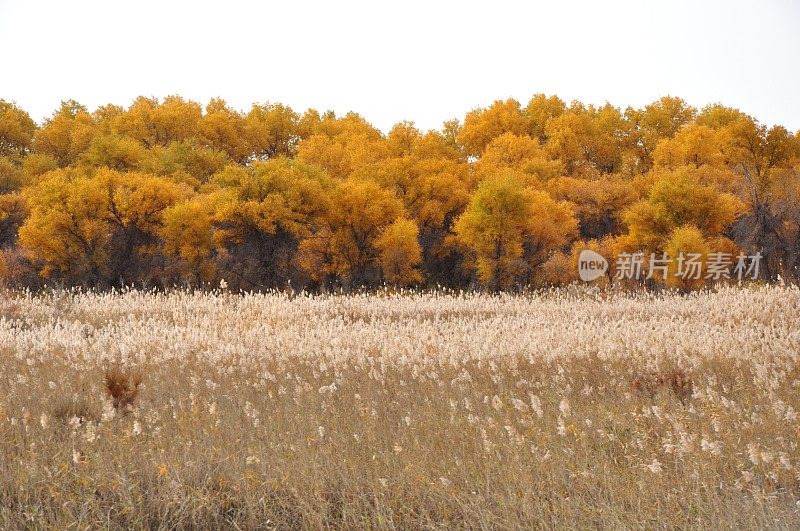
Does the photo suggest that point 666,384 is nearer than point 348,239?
Yes

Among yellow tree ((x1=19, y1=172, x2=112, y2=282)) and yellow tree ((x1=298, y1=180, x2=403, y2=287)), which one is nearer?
yellow tree ((x1=19, y1=172, x2=112, y2=282))

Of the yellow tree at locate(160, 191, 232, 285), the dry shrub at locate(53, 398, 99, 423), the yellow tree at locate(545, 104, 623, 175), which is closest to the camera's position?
the dry shrub at locate(53, 398, 99, 423)

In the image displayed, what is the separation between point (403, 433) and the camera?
6.51 m

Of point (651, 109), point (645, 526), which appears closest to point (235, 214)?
point (645, 526)

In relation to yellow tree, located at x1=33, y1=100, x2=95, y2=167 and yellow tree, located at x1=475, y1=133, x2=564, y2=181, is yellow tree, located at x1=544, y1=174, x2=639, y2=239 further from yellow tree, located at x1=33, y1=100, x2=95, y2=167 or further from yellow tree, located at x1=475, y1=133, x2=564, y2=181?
yellow tree, located at x1=33, y1=100, x2=95, y2=167

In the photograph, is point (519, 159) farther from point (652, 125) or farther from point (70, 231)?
point (70, 231)

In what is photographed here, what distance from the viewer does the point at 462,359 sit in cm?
991

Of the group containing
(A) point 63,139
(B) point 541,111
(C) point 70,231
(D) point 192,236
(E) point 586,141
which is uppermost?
(B) point 541,111

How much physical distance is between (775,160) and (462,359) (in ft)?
168

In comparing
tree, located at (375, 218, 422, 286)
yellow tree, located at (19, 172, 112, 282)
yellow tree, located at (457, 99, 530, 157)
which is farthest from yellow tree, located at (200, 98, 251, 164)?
tree, located at (375, 218, 422, 286)

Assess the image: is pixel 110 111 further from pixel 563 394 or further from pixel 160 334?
pixel 563 394

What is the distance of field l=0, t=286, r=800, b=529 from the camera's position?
510cm

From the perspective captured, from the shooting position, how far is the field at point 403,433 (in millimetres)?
5102

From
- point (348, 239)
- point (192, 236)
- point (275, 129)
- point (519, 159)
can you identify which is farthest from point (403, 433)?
point (275, 129)
